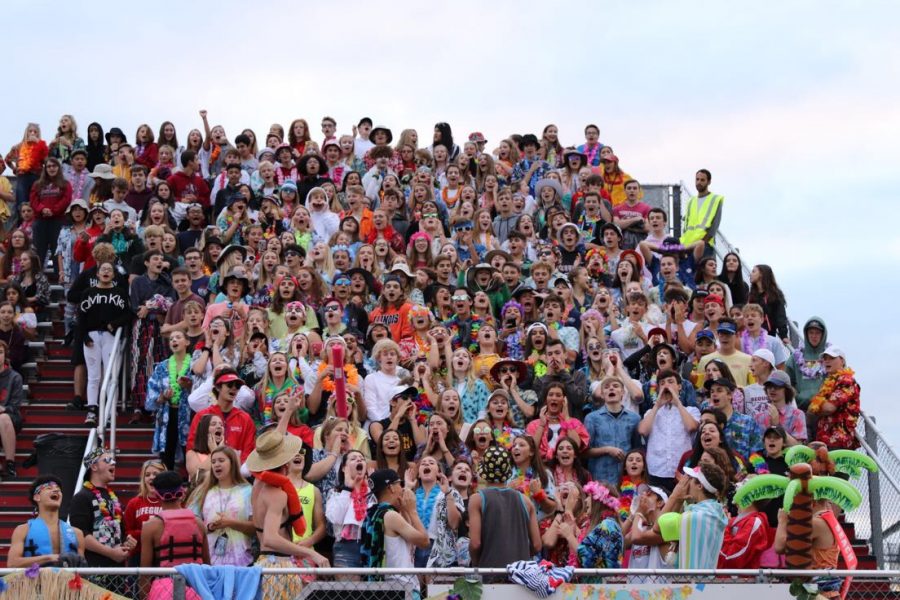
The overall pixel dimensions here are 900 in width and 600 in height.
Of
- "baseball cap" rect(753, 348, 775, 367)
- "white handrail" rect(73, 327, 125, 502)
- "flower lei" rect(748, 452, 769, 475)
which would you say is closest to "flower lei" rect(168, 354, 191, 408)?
"white handrail" rect(73, 327, 125, 502)

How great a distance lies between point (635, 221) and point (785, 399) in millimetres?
5101

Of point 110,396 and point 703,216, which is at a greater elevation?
point 703,216

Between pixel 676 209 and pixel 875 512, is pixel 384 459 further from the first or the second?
pixel 676 209

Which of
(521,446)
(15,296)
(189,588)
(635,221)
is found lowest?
(189,588)

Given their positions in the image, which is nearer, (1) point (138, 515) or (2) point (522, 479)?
(1) point (138, 515)

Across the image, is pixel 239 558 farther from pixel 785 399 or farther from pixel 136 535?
pixel 785 399

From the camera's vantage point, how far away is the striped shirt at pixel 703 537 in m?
10.6

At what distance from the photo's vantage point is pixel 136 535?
1164cm

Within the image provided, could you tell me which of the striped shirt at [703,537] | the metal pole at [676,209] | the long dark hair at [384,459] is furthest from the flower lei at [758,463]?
the metal pole at [676,209]

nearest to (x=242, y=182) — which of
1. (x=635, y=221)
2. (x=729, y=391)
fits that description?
(x=635, y=221)

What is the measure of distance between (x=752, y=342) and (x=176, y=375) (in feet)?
18.9

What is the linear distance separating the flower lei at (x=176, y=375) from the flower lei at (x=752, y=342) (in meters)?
5.54

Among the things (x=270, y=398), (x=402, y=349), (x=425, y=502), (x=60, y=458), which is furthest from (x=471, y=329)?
(x=60, y=458)

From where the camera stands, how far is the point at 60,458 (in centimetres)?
1416
